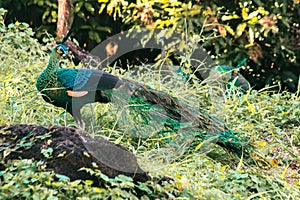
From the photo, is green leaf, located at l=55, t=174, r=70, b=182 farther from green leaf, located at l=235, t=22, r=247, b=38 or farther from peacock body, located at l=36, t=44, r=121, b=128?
green leaf, located at l=235, t=22, r=247, b=38

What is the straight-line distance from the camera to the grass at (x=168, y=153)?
9.06 feet

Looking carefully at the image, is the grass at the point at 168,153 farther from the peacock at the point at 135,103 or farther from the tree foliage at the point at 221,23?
the tree foliage at the point at 221,23

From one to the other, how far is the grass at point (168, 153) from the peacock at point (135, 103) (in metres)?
0.12

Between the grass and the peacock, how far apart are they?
0.12 m

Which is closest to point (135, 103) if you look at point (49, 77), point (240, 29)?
point (49, 77)

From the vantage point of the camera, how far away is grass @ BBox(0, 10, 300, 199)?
2762mm

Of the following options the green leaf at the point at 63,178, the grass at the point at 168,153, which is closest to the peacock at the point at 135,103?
the grass at the point at 168,153

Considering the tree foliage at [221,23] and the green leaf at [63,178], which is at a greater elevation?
the green leaf at [63,178]

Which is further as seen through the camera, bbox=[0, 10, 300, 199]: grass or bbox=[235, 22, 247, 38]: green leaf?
bbox=[235, 22, 247, 38]: green leaf

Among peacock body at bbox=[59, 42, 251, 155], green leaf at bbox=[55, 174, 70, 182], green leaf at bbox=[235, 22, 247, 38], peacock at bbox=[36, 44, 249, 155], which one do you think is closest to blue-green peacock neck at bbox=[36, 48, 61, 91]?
peacock at bbox=[36, 44, 249, 155]

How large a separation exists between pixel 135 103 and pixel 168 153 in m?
0.41

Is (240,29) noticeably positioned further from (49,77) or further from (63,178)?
(63,178)

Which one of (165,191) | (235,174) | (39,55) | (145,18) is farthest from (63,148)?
(145,18)

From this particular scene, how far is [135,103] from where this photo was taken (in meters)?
4.10
